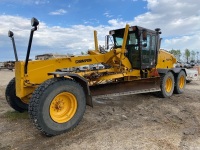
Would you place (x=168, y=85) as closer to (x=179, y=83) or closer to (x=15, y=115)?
(x=179, y=83)

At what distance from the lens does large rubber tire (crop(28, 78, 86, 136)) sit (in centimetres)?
501

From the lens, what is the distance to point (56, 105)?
5.48 meters

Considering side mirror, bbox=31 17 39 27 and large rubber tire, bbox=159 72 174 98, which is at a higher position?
side mirror, bbox=31 17 39 27

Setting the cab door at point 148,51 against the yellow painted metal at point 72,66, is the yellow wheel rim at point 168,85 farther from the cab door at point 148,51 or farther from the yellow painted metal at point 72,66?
the yellow painted metal at point 72,66

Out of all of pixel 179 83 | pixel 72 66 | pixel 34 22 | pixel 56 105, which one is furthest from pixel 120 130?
pixel 179 83

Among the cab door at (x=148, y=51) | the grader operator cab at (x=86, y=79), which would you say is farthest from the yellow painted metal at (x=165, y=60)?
the cab door at (x=148, y=51)

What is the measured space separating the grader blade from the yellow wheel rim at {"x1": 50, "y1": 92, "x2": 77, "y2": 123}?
4.64 ft

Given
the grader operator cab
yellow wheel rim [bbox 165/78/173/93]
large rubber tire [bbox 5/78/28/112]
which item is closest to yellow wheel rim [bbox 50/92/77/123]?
the grader operator cab

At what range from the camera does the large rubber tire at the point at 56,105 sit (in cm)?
501

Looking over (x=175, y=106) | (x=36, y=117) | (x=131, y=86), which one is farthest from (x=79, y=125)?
(x=175, y=106)

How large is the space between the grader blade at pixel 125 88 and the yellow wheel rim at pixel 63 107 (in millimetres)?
1415

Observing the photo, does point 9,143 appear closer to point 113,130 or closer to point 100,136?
point 100,136

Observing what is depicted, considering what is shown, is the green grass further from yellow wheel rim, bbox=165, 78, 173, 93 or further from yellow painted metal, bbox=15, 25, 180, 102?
yellow wheel rim, bbox=165, 78, 173, 93

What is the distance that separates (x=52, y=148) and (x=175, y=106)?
4.83 m
